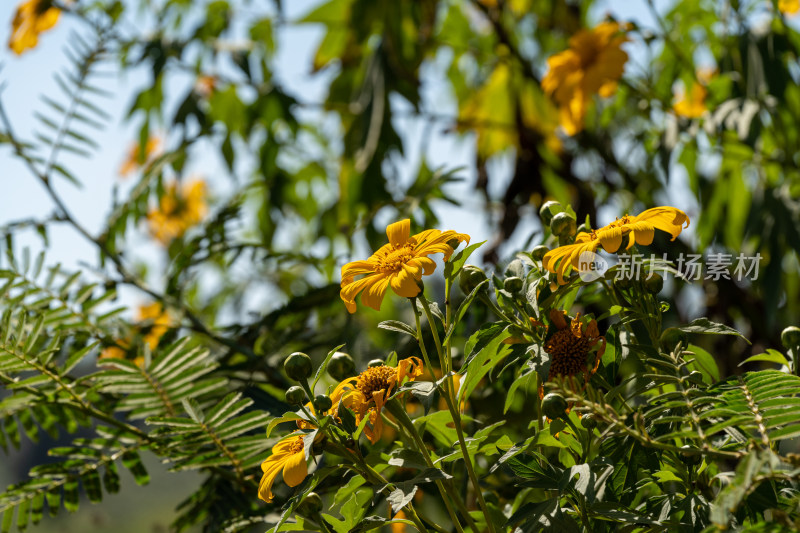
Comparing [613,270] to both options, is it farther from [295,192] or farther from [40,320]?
[295,192]

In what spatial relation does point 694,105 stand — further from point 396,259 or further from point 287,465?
point 287,465

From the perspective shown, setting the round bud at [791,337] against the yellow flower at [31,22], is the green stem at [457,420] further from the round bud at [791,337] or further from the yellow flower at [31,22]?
the yellow flower at [31,22]

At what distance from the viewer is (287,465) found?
0.46 metres

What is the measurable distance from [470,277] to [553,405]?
4.5 inches

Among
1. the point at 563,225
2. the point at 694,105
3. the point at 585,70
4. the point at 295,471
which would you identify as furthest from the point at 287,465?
the point at 694,105

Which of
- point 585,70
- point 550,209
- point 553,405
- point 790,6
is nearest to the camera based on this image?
point 553,405

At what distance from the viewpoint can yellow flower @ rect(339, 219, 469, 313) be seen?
18.7 inches

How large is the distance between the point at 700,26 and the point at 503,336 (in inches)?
50.2

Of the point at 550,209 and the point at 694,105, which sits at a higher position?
the point at 550,209

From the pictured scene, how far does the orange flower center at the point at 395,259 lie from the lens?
0.50m

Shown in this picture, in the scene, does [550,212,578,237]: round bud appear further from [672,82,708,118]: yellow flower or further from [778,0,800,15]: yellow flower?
[672,82,708,118]: yellow flower

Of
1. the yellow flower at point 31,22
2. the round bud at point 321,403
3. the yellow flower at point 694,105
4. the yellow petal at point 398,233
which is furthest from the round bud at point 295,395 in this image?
the yellow flower at point 31,22

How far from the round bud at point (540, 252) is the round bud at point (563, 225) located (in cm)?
1

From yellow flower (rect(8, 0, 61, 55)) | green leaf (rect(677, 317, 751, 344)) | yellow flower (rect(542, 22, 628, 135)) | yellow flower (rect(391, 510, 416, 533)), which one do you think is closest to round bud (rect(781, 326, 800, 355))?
green leaf (rect(677, 317, 751, 344))
